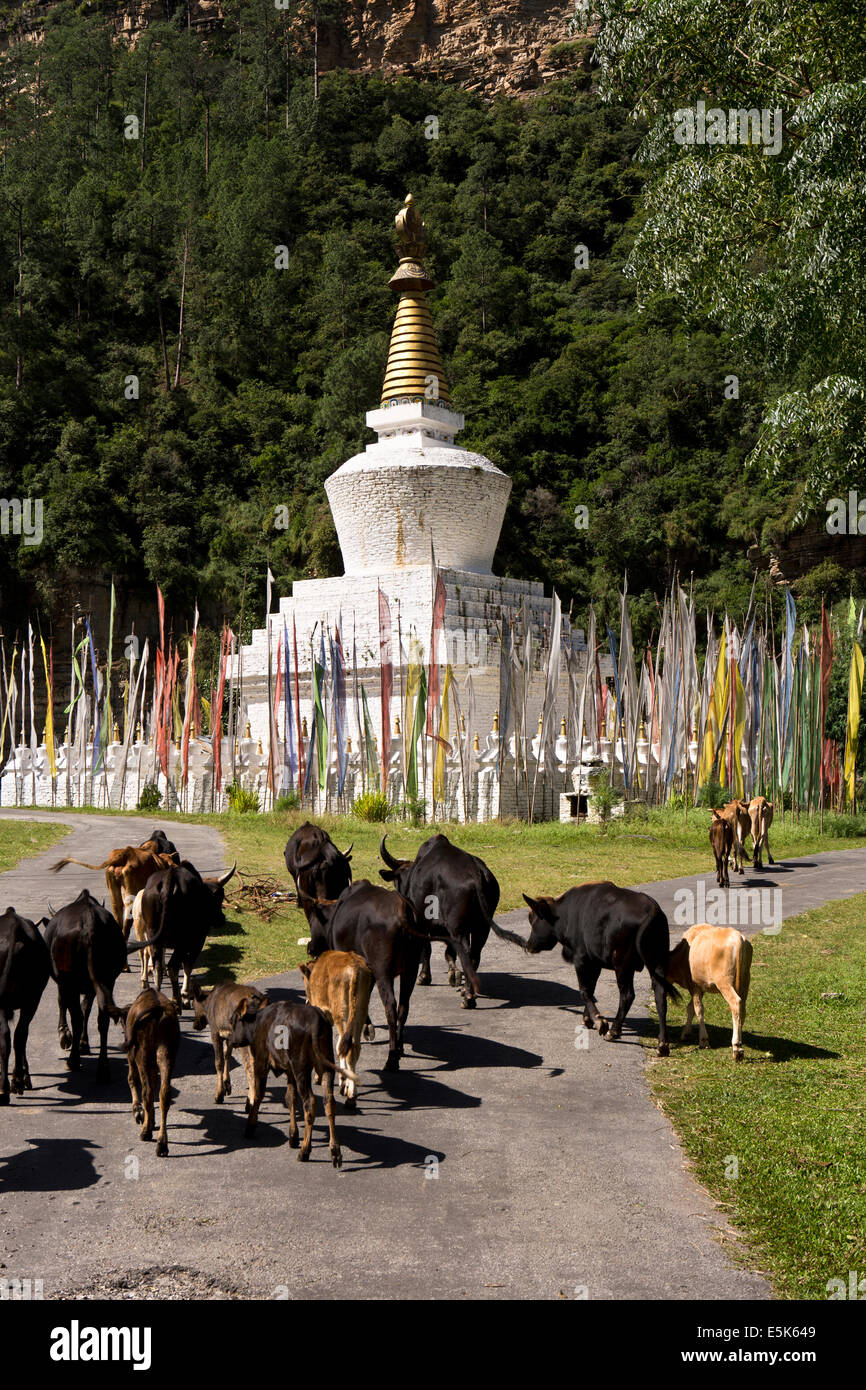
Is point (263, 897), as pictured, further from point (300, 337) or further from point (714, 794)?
point (300, 337)

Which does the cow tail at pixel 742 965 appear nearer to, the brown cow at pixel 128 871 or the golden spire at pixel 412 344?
the brown cow at pixel 128 871

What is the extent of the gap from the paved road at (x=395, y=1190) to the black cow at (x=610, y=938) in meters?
0.31

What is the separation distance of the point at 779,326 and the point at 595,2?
4.57 metres

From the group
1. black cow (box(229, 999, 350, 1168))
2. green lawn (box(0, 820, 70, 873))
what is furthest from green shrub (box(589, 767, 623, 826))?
black cow (box(229, 999, 350, 1168))

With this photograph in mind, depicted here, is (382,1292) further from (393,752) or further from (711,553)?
(711,553)

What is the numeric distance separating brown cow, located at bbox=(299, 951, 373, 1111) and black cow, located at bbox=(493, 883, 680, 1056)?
1681 millimetres

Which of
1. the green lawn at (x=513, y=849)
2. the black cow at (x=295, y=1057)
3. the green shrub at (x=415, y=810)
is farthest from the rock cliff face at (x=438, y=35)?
the black cow at (x=295, y=1057)

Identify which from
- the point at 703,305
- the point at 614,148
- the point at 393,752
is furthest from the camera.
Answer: the point at 614,148

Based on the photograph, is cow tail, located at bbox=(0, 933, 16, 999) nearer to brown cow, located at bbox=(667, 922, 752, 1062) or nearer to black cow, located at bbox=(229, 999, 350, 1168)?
black cow, located at bbox=(229, 999, 350, 1168)

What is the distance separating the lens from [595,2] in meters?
14.3

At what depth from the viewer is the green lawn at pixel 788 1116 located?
4.84m

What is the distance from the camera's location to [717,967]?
7.51m
